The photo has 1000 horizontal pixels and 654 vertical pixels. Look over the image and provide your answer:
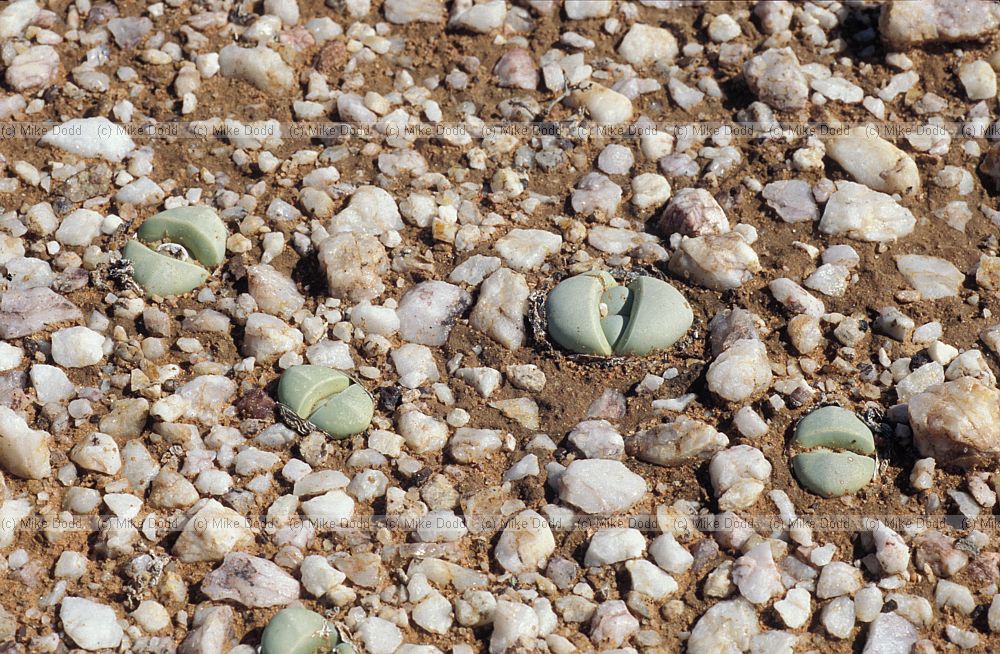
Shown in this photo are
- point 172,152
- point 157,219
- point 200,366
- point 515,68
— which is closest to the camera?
point 200,366

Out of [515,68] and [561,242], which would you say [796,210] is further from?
[515,68]

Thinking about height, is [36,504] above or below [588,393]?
below

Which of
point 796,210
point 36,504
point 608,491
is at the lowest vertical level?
point 36,504

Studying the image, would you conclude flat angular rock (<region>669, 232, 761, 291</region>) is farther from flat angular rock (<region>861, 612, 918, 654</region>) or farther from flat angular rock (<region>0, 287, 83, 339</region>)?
flat angular rock (<region>0, 287, 83, 339</region>)

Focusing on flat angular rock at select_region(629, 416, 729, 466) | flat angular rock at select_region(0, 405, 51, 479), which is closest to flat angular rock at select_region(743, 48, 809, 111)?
flat angular rock at select_region(629, 416, 729, 466)

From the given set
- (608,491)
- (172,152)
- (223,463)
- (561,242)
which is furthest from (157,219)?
(608,491)

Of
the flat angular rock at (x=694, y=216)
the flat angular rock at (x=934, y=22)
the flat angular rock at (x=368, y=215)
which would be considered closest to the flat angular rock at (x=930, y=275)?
the flat angular rock at (x=694, y=216)

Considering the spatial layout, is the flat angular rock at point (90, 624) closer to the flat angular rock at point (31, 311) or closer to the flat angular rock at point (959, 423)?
the flat angular rock at point (31, 311)
